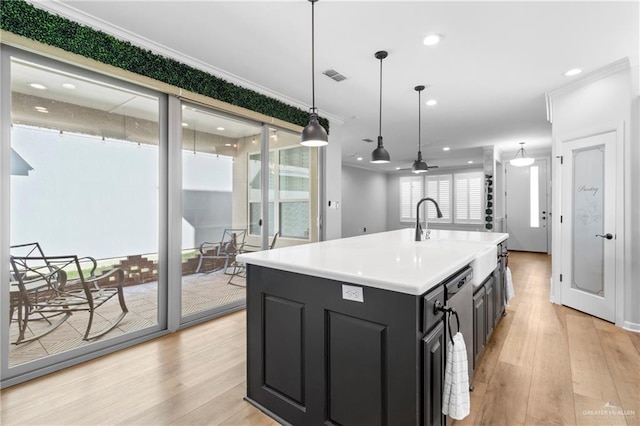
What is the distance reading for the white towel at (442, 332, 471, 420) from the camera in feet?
4.74

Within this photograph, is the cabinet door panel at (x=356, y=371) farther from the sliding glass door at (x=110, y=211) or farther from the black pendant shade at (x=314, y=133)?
the sliding glass door at (x=110, y=211)

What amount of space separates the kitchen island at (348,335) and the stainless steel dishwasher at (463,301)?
7 centimetres

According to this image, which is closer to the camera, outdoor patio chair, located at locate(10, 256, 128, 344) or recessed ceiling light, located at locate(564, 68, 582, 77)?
outdoor patio chair, located at locate(10, 256, 128, 344)

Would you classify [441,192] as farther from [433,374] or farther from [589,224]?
[433,374]

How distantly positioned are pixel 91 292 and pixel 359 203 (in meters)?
8.87

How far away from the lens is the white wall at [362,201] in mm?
10156

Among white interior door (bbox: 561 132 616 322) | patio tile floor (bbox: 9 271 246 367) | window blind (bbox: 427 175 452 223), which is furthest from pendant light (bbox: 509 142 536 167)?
patio tile floor (bbox: 9 271 246 367)

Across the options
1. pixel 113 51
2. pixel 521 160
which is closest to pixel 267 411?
A: pixel 113 51

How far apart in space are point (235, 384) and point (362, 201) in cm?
917

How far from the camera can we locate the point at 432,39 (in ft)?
8.88

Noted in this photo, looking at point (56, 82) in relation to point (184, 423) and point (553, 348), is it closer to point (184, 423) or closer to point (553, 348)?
point (184, 423)

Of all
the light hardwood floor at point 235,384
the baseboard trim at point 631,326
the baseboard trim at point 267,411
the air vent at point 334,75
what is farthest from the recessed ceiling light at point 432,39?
the baseboard trim at point 631,326

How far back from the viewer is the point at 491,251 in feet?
7.86

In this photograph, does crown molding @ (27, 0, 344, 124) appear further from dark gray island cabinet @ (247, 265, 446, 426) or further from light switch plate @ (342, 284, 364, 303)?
light switch plate @ (342, 284, 364, 303)
